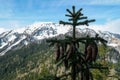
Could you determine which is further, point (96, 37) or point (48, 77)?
point (48, 77)

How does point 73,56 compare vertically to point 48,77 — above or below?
above

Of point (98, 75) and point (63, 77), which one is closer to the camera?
point (63, 77)

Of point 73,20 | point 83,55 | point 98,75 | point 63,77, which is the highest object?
point 73,20

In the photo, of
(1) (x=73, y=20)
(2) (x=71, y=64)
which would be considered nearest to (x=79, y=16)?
(1) (x=73, y=20)

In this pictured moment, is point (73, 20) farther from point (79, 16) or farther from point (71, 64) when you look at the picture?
point (71, 64)

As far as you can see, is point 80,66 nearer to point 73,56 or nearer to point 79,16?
point 73,56

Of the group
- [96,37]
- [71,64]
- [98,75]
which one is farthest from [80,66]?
[98,75]

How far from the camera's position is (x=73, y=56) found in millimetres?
13234

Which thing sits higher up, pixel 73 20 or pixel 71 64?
pixel 73 20

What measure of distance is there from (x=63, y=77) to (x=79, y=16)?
2.77m

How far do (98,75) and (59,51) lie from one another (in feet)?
142

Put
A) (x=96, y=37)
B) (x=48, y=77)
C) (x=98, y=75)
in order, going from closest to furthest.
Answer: (x=96, y=37) < (x=48, y=77) < (x=98, y=75)

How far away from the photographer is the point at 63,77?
14.2 meters

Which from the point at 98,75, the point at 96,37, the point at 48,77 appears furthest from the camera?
the point at 98,75
